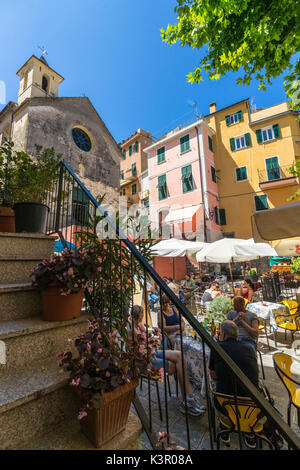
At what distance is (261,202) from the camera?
1900 centimetres

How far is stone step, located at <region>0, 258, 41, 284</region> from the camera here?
2223mm

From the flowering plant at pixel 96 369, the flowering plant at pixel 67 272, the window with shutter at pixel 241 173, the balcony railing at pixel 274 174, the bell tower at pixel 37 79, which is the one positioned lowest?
the flowering plant at pixel 96 369

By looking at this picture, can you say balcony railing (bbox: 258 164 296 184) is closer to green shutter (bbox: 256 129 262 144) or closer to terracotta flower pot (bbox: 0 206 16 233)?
green shutter (bbox: 256 129 262 144)

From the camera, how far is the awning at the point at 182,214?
18.7m

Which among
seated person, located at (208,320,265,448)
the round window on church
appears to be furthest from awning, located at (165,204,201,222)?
seated person, located at (208,320,265,448)

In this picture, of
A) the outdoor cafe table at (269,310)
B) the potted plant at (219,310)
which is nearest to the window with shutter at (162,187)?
the outdoor cafe table at (269,310)

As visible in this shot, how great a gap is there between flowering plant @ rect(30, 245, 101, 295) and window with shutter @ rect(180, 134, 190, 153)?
830 inches

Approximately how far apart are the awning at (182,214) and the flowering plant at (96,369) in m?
17.4

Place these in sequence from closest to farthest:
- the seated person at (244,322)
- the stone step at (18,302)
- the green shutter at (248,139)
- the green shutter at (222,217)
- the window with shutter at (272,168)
A: the stone step at (18,302), the seated person at (244,322), the window with shutter at (272,168), the green shutter at (248,139), the green shutter at (222,217)

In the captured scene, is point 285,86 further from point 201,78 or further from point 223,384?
point 223,384

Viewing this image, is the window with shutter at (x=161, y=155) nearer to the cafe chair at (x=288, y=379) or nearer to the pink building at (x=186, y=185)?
the pink building at (x=186, y=185)

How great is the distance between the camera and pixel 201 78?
435 cm

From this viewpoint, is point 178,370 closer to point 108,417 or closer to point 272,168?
point 108,417

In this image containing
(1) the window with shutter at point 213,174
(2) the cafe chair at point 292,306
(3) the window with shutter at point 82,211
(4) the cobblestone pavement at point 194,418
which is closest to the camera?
(4) the cobblestone pavement at point 194,418
